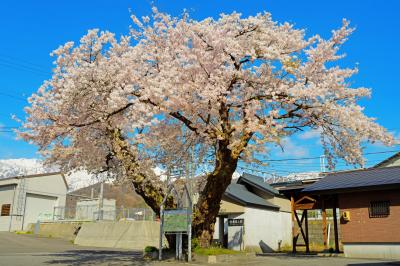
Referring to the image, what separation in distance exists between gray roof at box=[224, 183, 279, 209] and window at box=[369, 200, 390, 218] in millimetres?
8809

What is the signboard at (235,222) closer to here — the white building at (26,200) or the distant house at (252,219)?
the distant house at (252,219)

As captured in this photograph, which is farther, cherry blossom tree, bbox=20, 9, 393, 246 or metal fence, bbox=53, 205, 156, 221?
metal fence, bbox=53, 205, 156, 221

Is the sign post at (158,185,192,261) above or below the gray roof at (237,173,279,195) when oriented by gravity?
below

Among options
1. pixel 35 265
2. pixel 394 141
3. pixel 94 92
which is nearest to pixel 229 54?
pixel 94 92

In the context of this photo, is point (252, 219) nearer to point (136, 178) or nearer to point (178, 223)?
point (178, 223)

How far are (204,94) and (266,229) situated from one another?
1760cm

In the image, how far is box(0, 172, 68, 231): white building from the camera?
A: 40.8 meters

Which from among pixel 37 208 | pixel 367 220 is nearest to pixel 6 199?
pixel 37 208

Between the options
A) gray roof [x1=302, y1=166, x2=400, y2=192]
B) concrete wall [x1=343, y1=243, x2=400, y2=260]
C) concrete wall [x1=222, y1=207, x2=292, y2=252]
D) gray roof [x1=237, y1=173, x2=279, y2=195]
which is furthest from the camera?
gray roof [x1=237, y1=173, x2=279, y2=195]

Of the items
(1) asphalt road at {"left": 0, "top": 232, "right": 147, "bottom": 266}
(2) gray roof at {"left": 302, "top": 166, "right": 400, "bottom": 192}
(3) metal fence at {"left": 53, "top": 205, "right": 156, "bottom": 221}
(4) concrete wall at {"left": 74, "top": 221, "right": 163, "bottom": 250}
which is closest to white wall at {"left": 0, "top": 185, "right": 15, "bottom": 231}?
(3) metal fence at {"left": 53, "top": 205, "right": 156, "bottom": 221}

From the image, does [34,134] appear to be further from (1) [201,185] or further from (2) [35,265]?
(1) [201,185]

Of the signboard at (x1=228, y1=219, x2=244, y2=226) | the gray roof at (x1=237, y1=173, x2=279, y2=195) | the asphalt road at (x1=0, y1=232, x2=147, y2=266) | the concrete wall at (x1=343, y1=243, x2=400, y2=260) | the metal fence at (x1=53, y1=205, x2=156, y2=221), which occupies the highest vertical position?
the gray roof at (x1=237, y1=173, x2=279, y2=195)

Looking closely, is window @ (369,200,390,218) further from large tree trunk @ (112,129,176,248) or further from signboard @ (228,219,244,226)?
large tree trunk @ (112,129,176,248)

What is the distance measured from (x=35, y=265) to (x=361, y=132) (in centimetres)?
1262
